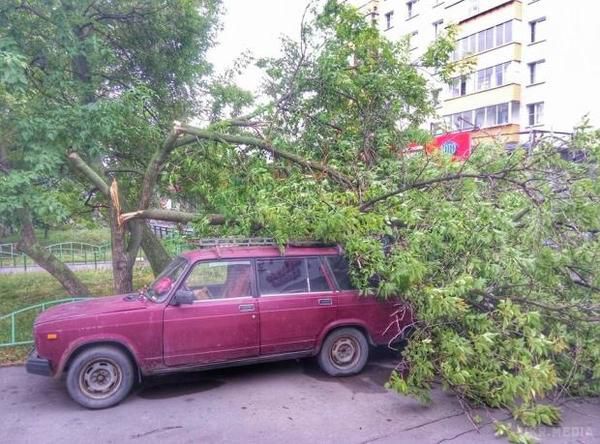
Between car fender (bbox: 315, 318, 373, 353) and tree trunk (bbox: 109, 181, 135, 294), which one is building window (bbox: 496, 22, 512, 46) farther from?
car fender (bbox: 315, 318, 373, 353)

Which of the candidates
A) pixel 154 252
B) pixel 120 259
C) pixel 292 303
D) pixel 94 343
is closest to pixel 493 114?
pixel 154 252

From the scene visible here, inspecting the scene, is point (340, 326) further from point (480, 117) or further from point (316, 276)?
point (480, 117)

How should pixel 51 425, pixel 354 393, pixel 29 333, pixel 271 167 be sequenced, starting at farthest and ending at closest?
1. pixel 29 333
2. pixel 271 167
3. pixel 354 393
4. pixel 51 425

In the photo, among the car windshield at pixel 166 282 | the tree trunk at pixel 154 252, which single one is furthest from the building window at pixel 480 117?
the car windshield at pixel 166 282

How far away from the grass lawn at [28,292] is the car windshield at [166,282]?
2.67 meters

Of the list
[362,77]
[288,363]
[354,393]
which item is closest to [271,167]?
[362,77]

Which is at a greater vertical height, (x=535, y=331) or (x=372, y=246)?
(x=372, y=246)

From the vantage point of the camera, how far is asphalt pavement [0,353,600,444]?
4348 millimetres

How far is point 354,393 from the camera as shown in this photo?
5383 millimetres

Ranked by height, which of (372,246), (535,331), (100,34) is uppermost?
(100,34)

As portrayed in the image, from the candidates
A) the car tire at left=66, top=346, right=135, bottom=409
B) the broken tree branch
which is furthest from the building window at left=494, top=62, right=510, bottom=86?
the car tire at left=66, top=346, right=135, bottom=409

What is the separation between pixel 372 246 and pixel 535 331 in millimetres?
1905

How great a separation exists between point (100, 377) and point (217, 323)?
1.34m

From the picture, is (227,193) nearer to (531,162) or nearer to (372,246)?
(372,246)
